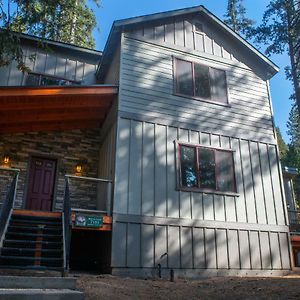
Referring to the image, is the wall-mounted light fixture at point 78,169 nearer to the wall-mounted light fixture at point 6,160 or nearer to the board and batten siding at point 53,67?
the wall-mounted light fixture at point 6,160

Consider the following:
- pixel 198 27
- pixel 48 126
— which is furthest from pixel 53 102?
pixel 198 27

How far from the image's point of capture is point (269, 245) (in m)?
10.2

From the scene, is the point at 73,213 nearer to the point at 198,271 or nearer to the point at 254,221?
the point at 198,271

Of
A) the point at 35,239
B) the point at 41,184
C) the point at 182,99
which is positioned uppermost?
the point at 182,99

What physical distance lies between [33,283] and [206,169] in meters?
6.57

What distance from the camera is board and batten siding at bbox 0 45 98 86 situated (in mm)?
11906

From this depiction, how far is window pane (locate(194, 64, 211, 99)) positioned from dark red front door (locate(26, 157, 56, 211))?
555 cm

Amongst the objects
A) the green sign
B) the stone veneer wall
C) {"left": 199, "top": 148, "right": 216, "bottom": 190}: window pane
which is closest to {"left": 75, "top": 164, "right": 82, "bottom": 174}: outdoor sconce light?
the stone veneer wall

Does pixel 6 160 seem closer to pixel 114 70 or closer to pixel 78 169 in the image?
pixel 78 169

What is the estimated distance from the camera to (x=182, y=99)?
36.0ft

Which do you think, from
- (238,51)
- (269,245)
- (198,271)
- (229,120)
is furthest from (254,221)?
(238,51)

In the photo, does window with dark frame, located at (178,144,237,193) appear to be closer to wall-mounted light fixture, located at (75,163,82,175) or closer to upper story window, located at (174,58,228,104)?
upper story window, located at (174,58,228,104)

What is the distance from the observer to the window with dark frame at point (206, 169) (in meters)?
10.0

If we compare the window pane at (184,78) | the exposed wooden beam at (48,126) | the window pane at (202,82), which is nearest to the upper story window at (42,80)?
the exposed wooden beam at (48,126)
